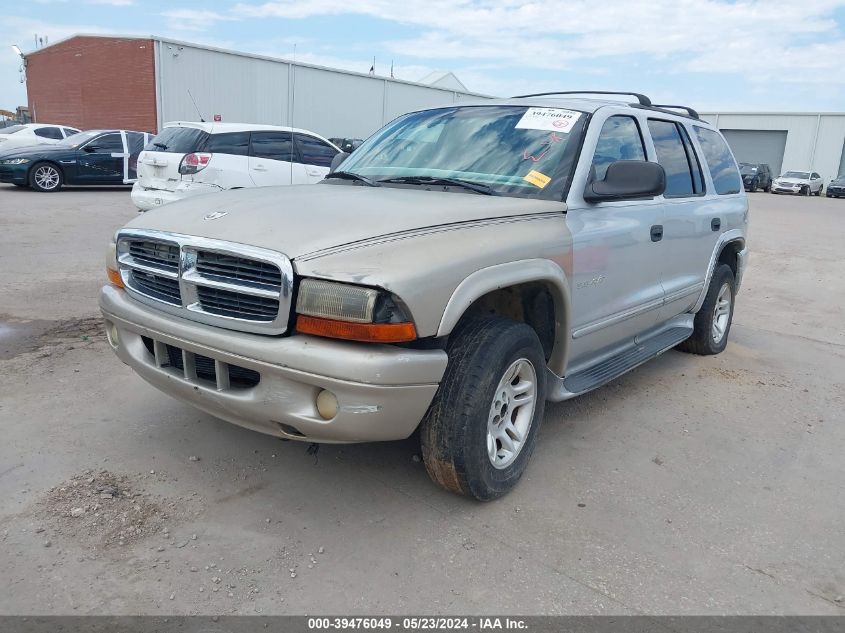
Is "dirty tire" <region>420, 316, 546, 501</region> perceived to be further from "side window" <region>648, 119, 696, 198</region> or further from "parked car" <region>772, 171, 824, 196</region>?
"parked car" <region>772, 171, 824, 196</region>

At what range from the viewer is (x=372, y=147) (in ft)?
14.7

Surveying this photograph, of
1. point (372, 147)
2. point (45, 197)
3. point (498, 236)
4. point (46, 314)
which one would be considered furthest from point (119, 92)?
point (498, 236)

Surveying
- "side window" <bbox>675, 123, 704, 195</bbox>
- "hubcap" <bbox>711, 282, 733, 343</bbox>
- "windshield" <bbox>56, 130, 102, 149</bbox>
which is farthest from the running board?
"windshield" <bbox>56, 130, 102, 149</bbox>

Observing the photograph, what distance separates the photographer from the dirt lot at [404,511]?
8.34ft

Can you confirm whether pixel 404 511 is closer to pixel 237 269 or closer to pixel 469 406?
pixel 469 406

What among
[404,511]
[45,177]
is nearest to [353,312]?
[404,511]

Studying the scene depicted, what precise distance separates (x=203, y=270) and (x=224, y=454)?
3.65ft

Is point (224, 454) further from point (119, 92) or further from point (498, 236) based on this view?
point (119, 92)

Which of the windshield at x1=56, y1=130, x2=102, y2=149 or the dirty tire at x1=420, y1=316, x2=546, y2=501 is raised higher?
the windshield at x1=56, y1=130, x2=102, y2=149

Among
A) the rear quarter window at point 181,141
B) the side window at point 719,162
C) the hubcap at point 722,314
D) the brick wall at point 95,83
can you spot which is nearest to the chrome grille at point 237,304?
the side window at point 719,162

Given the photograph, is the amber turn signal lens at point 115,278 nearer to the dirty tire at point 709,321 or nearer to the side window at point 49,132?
the dirty tire at point 709,321

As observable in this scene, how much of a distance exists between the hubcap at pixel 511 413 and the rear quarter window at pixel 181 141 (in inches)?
326

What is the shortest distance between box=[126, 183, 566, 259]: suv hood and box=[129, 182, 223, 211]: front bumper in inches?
268

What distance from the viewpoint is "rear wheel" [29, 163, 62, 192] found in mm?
15812
